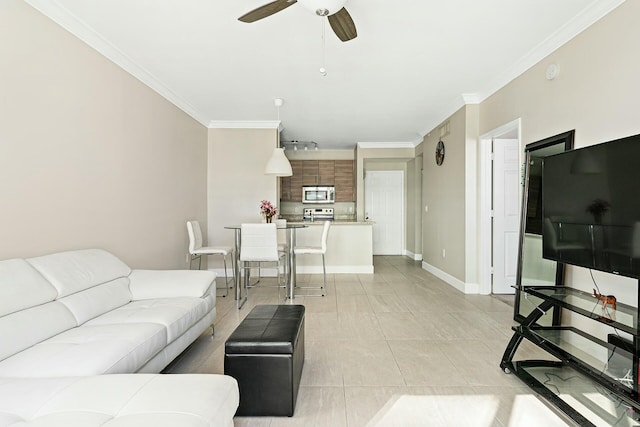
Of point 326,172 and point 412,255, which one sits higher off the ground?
point 326,172

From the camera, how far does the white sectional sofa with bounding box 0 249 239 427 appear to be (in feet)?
3.65

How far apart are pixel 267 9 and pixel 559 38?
2.46 meters

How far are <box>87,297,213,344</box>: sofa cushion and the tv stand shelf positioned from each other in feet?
7.09

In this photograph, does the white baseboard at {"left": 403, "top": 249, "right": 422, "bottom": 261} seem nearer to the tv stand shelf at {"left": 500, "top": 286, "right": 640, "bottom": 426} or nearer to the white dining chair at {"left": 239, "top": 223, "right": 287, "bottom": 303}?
the white dining chair at {"left": 239, "top": 223, "right": 287, "bottom": 303}

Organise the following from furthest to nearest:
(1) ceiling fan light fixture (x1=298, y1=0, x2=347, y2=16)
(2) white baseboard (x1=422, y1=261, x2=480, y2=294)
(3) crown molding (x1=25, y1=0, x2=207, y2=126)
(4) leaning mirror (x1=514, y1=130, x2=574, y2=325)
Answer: (2) white baseboard (x1=422, y1=261, x2=480, y2=294) → (4) leaning mirror (x1=514, y1=130, x2=574, y2=325) → (3) crown molding (x1=25, y1=0, x2=207, y2=126) → (1) ceiling fan light fixture (x1=298, y1=0, x2=347, y2=16)

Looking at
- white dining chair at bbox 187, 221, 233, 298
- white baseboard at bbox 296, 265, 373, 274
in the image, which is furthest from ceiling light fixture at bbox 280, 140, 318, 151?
white dining chair at bbox 187, 221, 233, 298

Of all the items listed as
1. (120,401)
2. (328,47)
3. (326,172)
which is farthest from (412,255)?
(120,401)

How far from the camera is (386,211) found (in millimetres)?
8281

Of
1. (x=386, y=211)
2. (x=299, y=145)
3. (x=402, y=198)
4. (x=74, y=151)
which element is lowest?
(x=386, y=211)

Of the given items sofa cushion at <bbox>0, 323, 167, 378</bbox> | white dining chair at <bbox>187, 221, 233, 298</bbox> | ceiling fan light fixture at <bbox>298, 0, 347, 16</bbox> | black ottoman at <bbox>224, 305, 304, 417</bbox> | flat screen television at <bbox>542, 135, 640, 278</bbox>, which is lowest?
black ottoman at <bbox>224, 305, 304, 417</bbox>

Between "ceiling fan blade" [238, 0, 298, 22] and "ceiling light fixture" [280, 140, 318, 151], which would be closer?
"ceiling fan blade" [238, 0, 298, 22]

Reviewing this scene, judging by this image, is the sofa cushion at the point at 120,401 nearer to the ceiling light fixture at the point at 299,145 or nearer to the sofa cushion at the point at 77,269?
the sofa cushion at the point at 77,269

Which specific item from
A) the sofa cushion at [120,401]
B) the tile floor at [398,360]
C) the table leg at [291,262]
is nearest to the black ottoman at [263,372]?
the tile floor at [398,360]

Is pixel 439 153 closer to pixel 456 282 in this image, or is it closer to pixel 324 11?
pixel 456 282
